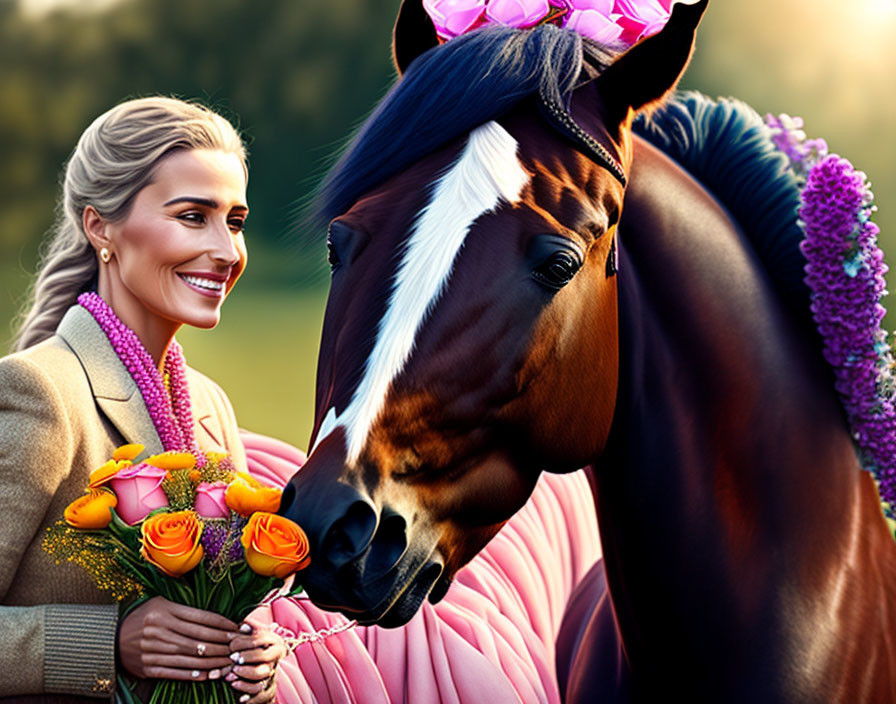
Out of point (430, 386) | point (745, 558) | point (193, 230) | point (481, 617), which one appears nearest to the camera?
point (430, 386)

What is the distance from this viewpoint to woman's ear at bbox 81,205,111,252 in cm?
161

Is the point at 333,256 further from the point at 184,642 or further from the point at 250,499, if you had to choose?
the point at 184,642

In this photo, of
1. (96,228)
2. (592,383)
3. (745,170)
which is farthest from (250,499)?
(745,170)

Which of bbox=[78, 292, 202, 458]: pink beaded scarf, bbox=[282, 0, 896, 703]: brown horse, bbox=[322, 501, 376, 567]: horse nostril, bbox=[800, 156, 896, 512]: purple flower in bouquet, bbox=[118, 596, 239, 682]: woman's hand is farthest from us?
bbox=[78, 292, 202, 458]: pink beaded scarf

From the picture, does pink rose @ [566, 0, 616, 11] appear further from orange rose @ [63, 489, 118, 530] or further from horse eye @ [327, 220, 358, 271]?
orange rose @ [63, 489, 118, 530]

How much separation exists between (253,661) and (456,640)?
105 centimetres

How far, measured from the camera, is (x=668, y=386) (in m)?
1.32

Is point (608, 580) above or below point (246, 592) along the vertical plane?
above

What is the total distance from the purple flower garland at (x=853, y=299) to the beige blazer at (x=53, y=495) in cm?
119

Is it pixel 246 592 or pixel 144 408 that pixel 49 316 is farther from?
pixel 246 592

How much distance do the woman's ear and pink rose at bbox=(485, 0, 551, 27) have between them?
83 cm

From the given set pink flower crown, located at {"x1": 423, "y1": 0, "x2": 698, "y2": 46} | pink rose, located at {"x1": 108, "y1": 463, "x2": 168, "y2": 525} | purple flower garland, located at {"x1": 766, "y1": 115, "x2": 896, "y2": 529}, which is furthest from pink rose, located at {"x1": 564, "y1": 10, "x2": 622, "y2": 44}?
pink rose, located at {"x1": 108, "y1": 463, "x2": 168, "y2": 525}

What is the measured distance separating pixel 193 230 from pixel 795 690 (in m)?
1.29

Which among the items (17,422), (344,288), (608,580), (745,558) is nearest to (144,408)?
(17,422)
